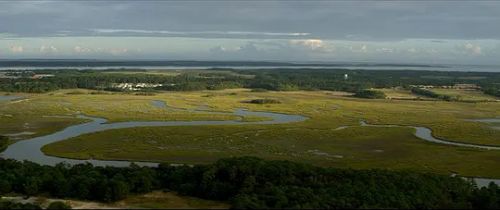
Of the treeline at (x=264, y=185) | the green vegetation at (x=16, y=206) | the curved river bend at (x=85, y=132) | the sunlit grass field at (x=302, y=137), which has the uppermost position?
the treeline at (x=264, y=185)

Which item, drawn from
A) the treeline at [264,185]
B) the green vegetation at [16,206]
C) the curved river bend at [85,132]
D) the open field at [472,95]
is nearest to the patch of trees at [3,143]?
the curved river bend at [85,132]

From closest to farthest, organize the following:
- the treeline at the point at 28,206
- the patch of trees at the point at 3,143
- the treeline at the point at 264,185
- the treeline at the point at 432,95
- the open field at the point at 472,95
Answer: the treeline at the point at 264,185 < the treeline at the point at 28,206 < the patch of trees at the point at 3,143 < the treeline at the point at 432,95 < the open field at the point at 472,95

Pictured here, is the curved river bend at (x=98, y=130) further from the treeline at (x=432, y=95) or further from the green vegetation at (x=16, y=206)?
the treeline at (x=432, y=95)

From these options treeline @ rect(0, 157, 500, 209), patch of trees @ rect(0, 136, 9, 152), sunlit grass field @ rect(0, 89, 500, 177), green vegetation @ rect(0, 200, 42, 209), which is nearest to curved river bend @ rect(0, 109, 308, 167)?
patch of trees @ rect(0, 136, 9, 152)

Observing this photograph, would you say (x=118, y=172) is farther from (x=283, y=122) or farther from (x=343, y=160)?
(x=283, y=122)

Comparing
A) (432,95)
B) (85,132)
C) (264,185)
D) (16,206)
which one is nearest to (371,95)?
(432,95)

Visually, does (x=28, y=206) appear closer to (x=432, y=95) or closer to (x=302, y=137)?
(x=302, y=137)
